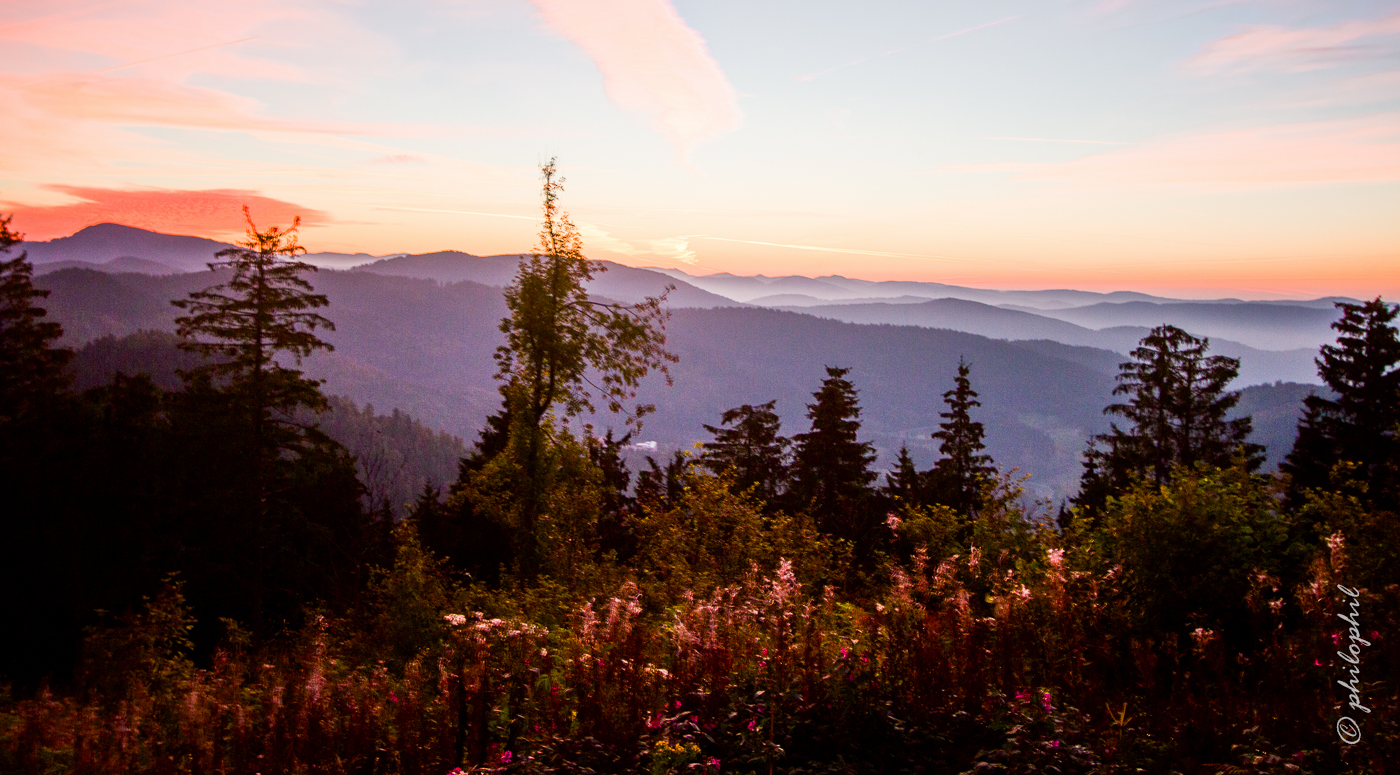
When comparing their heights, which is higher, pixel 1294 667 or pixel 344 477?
pixel 1294 667

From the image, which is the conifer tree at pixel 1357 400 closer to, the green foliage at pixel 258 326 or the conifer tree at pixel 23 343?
the green foliage at pixel 258 326

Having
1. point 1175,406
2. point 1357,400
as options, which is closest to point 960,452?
point 1175,406

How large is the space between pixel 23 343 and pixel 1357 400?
51755mm

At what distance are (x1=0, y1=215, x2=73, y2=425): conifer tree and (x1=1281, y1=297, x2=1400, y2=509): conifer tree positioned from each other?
1819 inches

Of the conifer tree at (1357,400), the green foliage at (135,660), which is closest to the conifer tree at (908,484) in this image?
the conifer tree at (1357,400)

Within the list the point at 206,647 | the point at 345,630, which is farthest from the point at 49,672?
the point at 345,630

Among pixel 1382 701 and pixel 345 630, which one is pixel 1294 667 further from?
pixel 345 630

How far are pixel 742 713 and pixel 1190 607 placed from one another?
5436 mm

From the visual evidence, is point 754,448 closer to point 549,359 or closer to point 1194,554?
point 549,359

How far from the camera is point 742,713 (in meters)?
5.10

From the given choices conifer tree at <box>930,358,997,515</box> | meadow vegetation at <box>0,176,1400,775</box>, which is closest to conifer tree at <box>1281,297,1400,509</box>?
meadow vegetation at <box>0,176,1400,775</box>

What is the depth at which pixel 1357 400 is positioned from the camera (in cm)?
2877

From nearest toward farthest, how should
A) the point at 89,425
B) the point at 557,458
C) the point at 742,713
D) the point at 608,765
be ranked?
the point at 608,765
the point at 742,713
the point at 557,458
the point at 89,425

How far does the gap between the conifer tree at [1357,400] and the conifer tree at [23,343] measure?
152 ft
